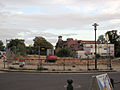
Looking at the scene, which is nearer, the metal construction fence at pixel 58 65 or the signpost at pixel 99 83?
the signpost at pixel 99 83

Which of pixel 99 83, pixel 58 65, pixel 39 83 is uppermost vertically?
pixel 99 83

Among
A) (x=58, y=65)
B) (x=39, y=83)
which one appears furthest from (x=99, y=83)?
(x=58, y=65)

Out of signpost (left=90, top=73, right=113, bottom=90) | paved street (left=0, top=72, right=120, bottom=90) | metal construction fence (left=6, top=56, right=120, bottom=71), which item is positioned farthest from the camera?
metal construction fence (left=6, top=56, right=120, bottom=71)

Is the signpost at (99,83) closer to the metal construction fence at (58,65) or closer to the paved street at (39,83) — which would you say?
the paved street at (39,83)

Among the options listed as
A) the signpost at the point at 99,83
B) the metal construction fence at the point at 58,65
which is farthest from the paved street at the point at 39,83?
the metal construction fence at the point at 58,65

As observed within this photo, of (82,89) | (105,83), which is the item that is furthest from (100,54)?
(105,83)

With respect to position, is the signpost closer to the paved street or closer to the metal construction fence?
the paved street

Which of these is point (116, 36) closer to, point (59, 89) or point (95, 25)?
point (95, 25)

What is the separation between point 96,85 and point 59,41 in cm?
11246

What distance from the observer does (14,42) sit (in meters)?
113

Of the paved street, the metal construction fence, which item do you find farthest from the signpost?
the metal construction fence

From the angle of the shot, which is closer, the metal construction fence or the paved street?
the paved street

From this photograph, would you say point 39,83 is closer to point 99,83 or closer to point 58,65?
point 99,83

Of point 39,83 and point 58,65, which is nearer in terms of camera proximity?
point 39,83
